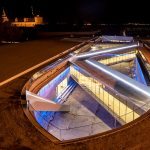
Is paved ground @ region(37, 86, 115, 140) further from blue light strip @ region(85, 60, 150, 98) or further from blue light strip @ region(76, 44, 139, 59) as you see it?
blue light strip @ region(76, 44, 139, 59)

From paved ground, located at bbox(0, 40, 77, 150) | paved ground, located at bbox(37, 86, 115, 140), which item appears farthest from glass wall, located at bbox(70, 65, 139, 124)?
paved ground, located at bbox(0, 40, 77, 150)

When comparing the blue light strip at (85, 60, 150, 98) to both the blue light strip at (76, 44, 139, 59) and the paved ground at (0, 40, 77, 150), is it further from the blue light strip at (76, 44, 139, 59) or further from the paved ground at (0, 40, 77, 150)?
the paved ground at (0, 40, 77, 150)

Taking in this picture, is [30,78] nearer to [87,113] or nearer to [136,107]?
[87,113]

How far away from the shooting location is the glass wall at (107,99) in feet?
12.8

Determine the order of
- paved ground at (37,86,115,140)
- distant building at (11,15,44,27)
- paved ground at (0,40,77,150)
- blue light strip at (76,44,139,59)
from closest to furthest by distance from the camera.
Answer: paved ground at (0,40,77,150)
paved ground at (37,86,115,140)
blue light strip at (76,44,139,59)
distant building at (11,15,44,27)

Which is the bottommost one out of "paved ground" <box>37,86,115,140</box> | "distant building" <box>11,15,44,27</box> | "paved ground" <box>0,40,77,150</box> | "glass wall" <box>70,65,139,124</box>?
"paved ground" <box>37,86,115,140</box>

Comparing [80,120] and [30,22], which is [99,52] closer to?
[80,120]

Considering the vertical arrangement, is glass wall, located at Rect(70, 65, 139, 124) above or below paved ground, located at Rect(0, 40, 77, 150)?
below

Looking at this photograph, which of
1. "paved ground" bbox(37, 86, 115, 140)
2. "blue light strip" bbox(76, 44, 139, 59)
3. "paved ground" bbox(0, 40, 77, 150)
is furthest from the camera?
"blue light strip" bbox(76, 44, 139, 59)

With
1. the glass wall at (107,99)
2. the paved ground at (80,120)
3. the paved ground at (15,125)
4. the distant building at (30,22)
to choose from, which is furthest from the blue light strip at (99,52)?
the distant building at (30,22)

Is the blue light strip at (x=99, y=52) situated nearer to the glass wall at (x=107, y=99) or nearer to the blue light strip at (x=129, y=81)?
the glass wall at (x=107, y=99)

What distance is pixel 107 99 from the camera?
4.71 m

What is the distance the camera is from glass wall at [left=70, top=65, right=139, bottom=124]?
3909mm

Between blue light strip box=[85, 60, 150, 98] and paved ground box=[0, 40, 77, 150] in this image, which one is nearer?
paved ground box=[0, 40, 77, 150]
